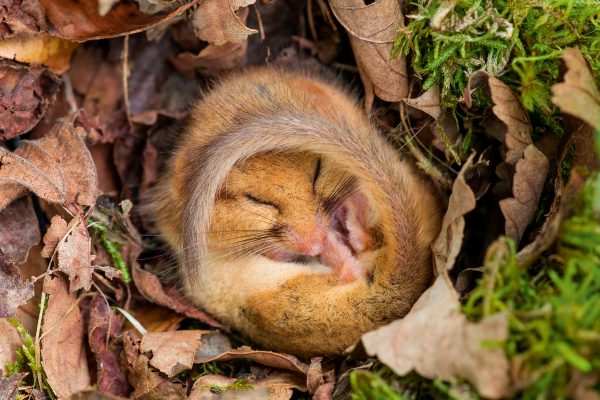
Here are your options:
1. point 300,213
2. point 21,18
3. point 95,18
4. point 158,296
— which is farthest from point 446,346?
point 21,18

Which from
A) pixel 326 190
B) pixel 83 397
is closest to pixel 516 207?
pixel 326 190

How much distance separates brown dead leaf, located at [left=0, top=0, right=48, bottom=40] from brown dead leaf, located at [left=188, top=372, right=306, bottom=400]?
6.01 ft

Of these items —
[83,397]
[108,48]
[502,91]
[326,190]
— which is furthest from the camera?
[108,48]

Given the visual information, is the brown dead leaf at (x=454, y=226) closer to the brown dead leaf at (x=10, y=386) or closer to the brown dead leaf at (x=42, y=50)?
the brown dead leaf at (x=10, y=386)

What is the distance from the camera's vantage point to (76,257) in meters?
2.72

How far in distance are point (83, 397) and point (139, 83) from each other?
78.8 inches

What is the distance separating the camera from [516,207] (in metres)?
2.39

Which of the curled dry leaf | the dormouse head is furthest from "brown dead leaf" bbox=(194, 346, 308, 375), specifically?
the curled dry leaf

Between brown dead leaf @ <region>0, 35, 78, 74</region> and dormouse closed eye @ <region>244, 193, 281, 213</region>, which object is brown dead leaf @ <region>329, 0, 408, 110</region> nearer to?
dormouse closed eye @ <region>244, 193, 281, 213</region>

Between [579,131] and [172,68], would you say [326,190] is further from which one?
[172,68]

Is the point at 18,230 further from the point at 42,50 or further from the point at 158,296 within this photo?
the point at 42,50

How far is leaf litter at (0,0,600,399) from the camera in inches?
95.1

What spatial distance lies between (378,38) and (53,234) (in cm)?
177

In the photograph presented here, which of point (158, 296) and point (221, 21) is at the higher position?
point (221, 21)
